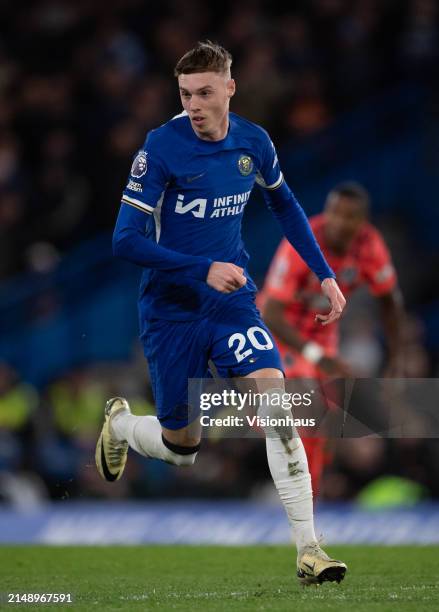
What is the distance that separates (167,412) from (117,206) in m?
7.72

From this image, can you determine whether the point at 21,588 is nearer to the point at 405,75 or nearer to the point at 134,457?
the point at 134,457

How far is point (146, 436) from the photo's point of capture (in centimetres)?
747

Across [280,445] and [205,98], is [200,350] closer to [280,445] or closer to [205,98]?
[280,445]

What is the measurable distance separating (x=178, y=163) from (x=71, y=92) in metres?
9.86

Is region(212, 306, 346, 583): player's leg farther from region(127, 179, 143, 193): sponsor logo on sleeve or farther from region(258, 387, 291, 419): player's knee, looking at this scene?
region(127, 179, 143, 193): sponsor logo on sleeve

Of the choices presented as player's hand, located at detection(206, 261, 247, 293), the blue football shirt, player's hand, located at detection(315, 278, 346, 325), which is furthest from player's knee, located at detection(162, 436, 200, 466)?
player's hand, located at detection(206, 261, 247, 293)

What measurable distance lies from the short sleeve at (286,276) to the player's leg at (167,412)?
6.14ft

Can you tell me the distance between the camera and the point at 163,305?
23.1 feet

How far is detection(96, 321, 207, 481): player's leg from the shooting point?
6.98 meters

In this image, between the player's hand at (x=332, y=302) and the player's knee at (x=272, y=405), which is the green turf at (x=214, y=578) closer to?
the player's knee at (x=272, y=405)

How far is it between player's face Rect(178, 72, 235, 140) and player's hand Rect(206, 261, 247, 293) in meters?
0.84

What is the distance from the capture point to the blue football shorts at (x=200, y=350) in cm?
Result: 671

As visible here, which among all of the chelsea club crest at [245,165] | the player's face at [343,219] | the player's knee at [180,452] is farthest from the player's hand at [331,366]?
the chelsea club crest at [245,165]

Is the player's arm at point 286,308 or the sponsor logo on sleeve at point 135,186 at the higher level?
the sponsor logo on sleeve at point 135,186
